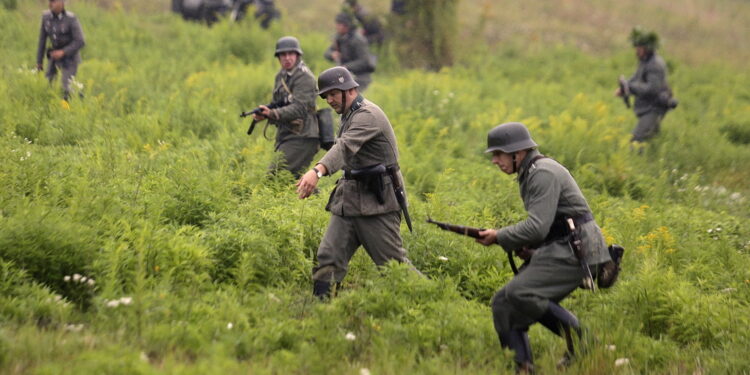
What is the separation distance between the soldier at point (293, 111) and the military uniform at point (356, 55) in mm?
5122

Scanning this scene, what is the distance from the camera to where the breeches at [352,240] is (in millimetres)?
5605

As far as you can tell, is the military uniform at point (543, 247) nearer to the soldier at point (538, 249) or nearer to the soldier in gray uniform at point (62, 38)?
the soldier at point (538, 249)

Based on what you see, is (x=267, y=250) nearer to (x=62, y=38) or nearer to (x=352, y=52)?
(x=62, y=38)

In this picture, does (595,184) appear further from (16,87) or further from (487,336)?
(16,87)

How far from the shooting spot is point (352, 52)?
13.3 meters

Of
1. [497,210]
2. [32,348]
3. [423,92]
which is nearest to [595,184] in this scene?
[497,210]

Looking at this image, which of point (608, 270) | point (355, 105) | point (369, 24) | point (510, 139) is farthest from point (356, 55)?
point (608, 270)

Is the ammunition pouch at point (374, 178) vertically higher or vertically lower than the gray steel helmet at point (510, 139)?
lower

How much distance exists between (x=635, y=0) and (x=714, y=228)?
26.2 metres

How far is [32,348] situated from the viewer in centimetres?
416

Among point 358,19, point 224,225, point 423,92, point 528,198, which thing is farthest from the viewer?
point 358,19

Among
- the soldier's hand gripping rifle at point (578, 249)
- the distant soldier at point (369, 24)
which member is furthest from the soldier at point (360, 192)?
the distant soldier at point (369, 24)

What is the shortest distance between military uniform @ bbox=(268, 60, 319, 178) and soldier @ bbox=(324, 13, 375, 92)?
5.14m

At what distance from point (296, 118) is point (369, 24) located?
34.8 ft
